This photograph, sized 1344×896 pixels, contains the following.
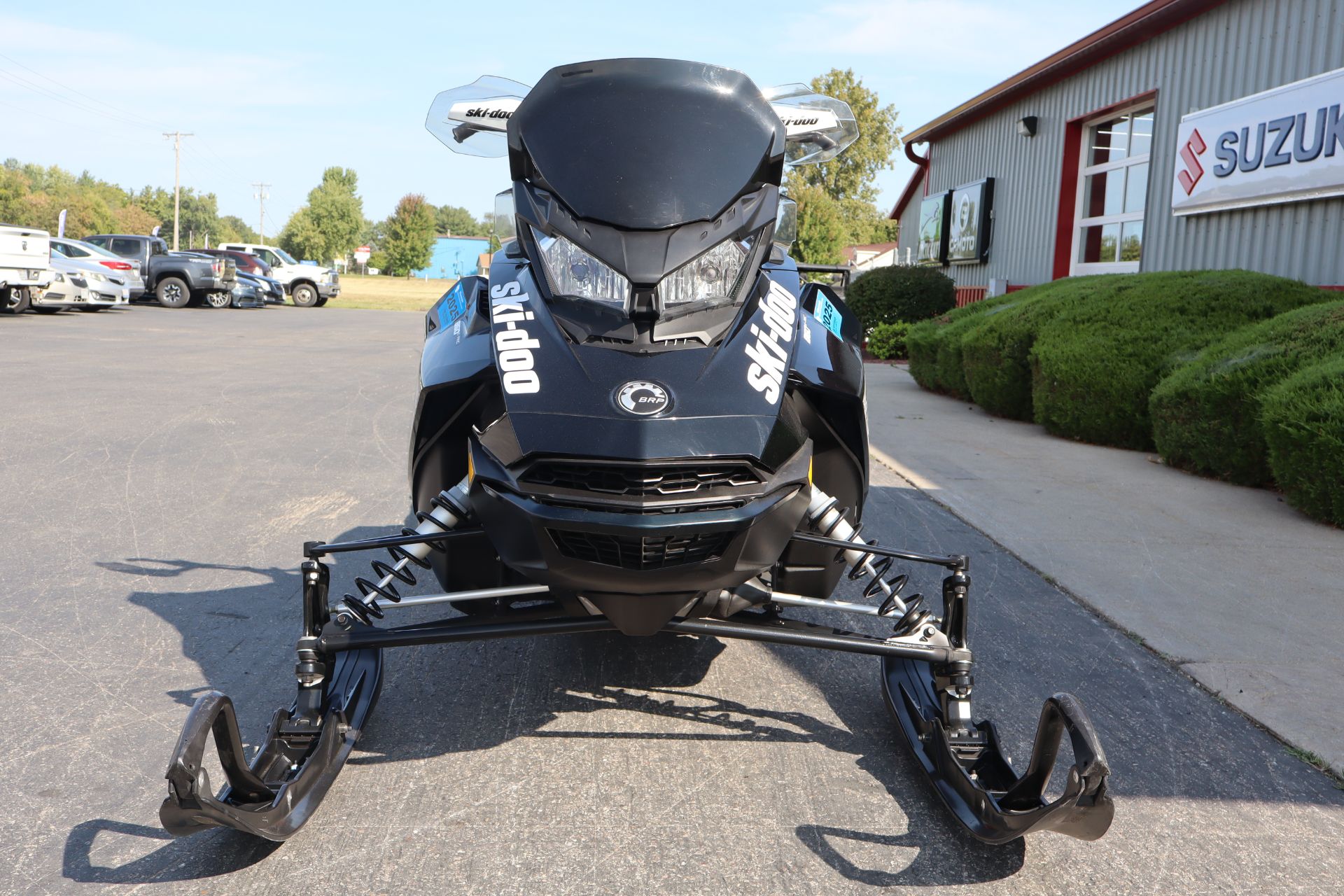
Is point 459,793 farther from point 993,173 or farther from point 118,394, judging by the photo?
point 993,173

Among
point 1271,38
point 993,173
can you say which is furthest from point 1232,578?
point 993,173

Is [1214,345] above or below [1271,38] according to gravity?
below

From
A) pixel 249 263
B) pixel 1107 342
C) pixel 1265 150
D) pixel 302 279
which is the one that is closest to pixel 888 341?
pixel 1265 150

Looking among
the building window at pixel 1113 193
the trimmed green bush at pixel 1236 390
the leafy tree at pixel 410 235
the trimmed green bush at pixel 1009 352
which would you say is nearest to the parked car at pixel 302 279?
the building window at pixel 1113 193

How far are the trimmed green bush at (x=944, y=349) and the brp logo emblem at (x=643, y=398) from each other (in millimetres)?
9370

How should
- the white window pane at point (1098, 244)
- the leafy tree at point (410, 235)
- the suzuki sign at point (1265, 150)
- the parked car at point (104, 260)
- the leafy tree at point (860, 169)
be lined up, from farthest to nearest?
the leafy tree at point (410, 235) < the leafy tree at point (860, 169) < the parked car at point (104, 260) < the white window pane at point (1098, 244) < the suzuki sign at point (1265, 150)

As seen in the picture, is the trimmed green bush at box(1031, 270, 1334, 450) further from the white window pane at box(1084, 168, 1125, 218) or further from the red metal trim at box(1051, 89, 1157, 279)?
the red metal trim at box(1051, 89, 1157, 279)

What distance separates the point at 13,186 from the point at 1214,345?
10030 centimetres

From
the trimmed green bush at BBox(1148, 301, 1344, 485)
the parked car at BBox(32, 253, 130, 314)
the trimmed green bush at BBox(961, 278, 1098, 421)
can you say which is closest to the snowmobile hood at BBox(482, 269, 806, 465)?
the trimmed green bush at BBox(1148, 301, 1344, 485)

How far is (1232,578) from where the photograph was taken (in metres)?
5.06

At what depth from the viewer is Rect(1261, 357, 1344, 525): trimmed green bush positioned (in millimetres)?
5891

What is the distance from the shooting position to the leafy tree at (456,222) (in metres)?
162

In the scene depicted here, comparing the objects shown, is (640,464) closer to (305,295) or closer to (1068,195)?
(1068,195)

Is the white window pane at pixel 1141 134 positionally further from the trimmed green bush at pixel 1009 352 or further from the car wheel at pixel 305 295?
the car wheel at pixel 305 295
